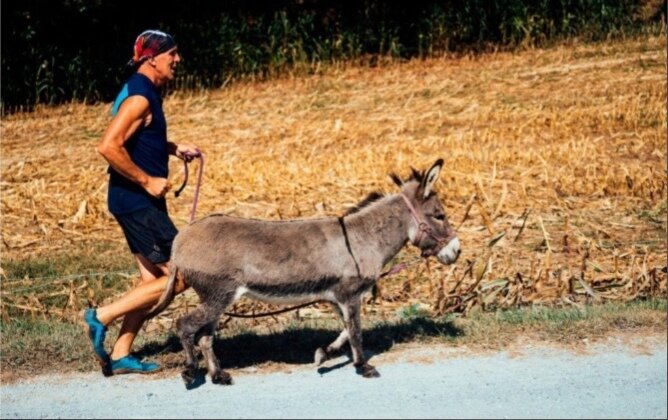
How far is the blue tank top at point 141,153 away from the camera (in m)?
7.04

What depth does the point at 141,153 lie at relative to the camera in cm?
707

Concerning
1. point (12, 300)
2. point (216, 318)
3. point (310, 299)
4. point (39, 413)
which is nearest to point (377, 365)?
point (310, 299)

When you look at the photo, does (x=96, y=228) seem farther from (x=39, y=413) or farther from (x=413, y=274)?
(x=39, y=413)

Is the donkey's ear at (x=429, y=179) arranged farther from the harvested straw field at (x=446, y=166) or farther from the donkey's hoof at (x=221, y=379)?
the donkey's hoof at (x=221, y=379)

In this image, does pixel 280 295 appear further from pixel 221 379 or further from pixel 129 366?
pixel 129 366

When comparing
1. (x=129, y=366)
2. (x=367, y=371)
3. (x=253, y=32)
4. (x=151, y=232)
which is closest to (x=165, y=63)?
(x=151, y=232)

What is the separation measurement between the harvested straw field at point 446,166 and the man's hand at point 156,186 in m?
2.32

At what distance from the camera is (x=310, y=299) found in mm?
7020

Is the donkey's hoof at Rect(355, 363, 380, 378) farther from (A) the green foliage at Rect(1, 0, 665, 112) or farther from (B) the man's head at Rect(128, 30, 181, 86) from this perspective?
(A) the green foliage at Rect(1, 0, 665, 112)

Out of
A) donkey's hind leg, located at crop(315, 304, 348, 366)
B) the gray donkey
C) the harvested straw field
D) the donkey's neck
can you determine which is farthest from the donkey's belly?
the harvested straw field

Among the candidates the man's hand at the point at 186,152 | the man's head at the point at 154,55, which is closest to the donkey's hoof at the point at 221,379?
the man's hand at the point at 186,152

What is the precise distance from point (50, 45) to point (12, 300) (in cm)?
1274

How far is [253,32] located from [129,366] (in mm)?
16799

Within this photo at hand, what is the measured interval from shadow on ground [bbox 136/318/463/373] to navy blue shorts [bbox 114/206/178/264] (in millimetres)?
849
